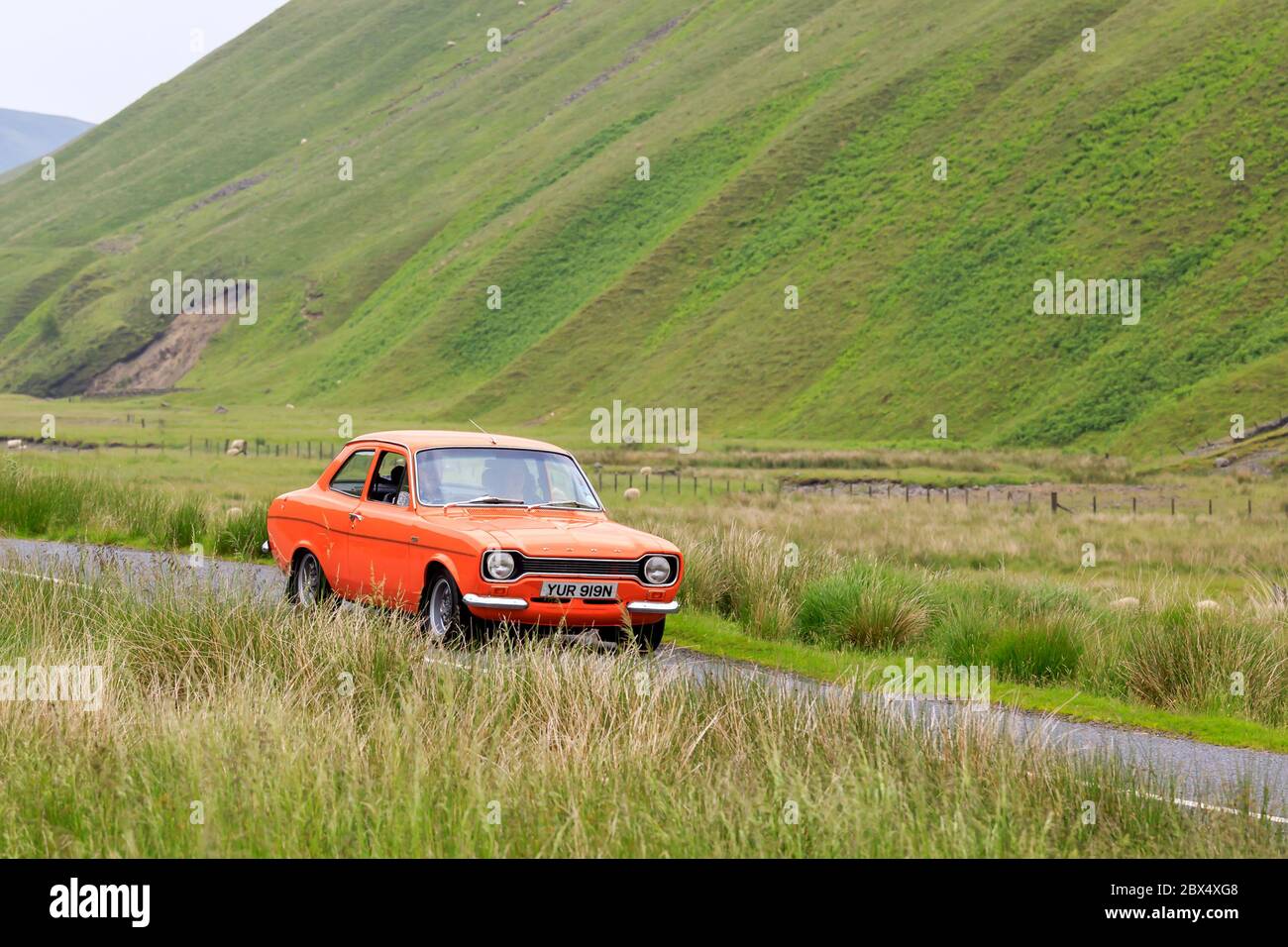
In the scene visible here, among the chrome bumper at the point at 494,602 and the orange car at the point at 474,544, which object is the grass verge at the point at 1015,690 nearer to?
the orange car at the point at 474,544

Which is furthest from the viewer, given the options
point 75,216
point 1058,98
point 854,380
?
point 75,216

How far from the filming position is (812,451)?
6125 cm

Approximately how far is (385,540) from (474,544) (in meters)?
1.48

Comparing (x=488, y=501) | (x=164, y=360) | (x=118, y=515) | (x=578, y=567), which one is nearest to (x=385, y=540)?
(x=488, y=501)

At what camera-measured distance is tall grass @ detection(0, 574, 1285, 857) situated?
19.5 ft

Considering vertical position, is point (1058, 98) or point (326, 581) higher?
point (1058, 98)

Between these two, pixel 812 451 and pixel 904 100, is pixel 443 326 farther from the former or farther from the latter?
pixel 812 451

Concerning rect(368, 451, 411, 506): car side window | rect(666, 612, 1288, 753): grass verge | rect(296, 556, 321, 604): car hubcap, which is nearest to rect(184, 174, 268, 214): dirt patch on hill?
rect(296, 556, 321, 604): car hubcap

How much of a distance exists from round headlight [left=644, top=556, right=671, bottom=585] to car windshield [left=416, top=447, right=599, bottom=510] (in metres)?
1.36

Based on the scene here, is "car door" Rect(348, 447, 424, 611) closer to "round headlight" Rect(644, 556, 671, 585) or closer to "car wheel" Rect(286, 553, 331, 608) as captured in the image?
"car wheel" Rect(286, 553, 331, 608)

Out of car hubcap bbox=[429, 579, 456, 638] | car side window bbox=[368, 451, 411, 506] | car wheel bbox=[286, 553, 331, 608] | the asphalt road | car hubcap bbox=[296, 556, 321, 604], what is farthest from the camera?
car hubcap bbox=[296, 556, 321, 604]

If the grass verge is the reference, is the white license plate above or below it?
above

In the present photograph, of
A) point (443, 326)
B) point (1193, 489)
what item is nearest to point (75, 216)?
point (443, 326)
